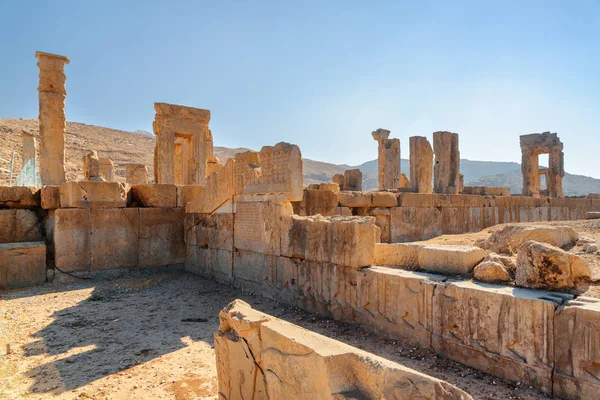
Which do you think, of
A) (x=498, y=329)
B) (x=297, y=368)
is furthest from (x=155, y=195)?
(x=498, y=329)

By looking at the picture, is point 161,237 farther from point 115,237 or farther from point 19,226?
point 19,226

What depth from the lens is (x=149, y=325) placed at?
16.0 feet

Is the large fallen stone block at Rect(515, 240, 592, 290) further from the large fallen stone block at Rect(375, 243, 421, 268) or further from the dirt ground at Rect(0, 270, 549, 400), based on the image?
the large fallen stone block at Rect(375, 243, 421, 268)

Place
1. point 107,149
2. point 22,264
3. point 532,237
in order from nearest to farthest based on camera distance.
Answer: point 532,237, point 22,264, point 107,149

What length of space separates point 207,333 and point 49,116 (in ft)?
35.9

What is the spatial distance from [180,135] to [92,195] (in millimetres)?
6471

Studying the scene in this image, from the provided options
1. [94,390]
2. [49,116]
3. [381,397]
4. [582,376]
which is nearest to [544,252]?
[582,376]

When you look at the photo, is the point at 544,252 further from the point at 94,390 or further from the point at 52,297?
the point at 52,297

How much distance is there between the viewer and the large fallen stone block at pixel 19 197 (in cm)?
738

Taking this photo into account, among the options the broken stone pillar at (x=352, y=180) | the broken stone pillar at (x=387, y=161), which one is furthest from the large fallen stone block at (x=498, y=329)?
the broken stone pillar at (x=387, y=161)

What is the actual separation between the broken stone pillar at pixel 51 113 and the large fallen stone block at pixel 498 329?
41.2ft

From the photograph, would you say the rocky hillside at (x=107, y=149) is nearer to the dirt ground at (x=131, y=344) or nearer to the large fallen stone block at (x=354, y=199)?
the dirt ground at (x=131, y=344)

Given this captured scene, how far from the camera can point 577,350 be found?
2.59m

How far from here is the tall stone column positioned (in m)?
19.5
